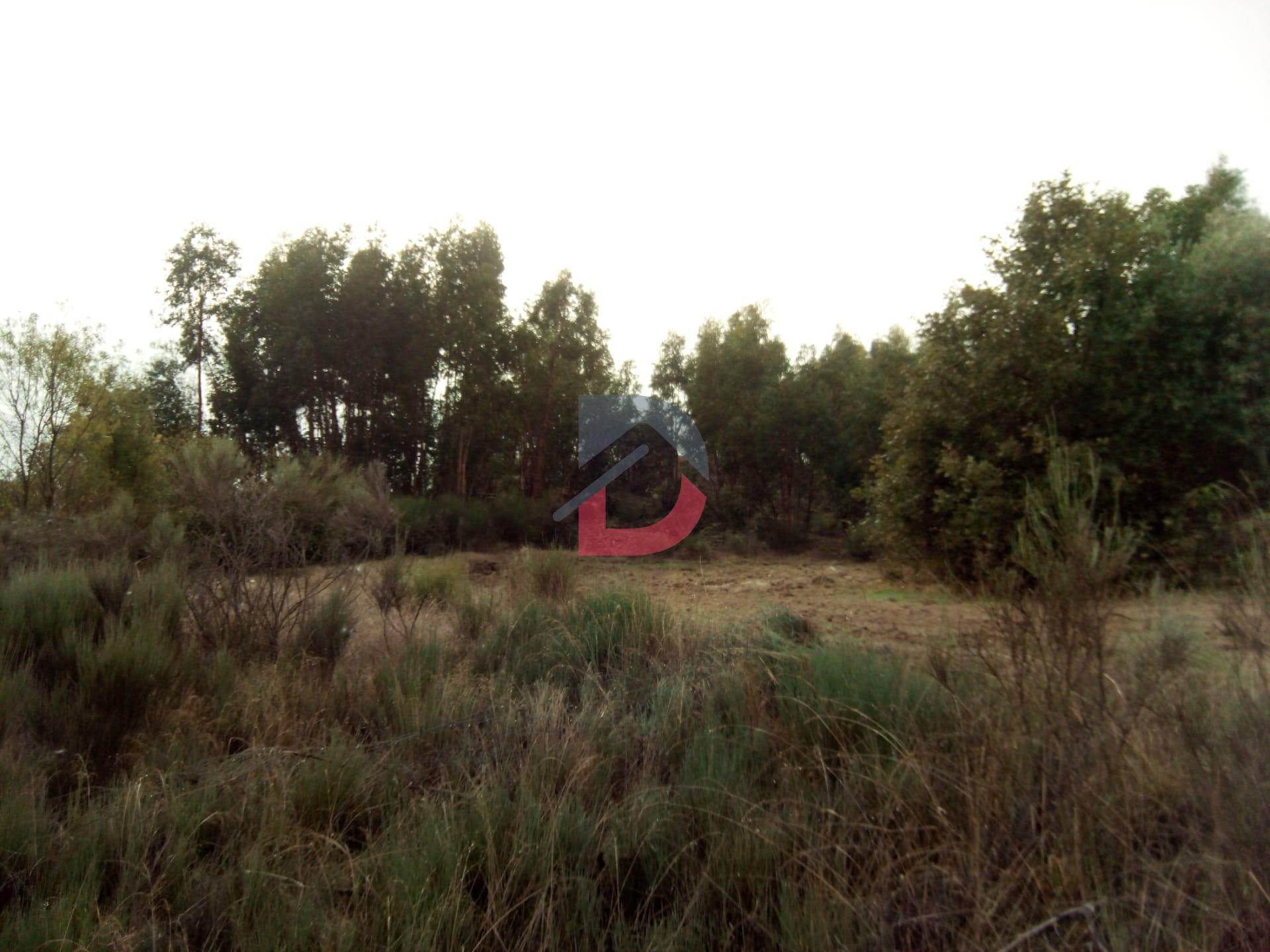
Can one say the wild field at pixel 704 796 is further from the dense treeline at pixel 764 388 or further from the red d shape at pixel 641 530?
the red d shape at pixel 641 530

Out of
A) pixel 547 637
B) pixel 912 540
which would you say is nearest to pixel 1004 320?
pixel 912 540

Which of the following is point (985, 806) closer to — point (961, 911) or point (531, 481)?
point (961, 911)

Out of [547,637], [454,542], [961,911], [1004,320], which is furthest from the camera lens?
[454,542]

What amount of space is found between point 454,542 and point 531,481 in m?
5.13

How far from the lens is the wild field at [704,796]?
2557 mm

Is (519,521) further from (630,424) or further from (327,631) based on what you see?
(327,631)

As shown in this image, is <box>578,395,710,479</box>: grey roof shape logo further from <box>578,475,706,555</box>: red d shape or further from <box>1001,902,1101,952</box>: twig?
<box>1001,902,1101,952</box>: twig

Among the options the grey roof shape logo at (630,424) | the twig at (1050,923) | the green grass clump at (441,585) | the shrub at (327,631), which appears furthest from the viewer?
the grey roof shape logo at (630,424)

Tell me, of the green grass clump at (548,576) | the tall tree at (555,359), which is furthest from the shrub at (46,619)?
the tall tree at (555,359)

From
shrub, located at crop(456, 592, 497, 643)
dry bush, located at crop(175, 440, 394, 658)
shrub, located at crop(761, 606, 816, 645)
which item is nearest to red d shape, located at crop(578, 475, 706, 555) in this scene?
shrub, located at crop(456, 592, 497, 643)

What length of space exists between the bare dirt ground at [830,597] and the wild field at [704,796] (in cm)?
9

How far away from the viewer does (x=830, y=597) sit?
11.5 metres

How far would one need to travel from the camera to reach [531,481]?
26.0 meters

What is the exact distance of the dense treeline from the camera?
8.66 m
